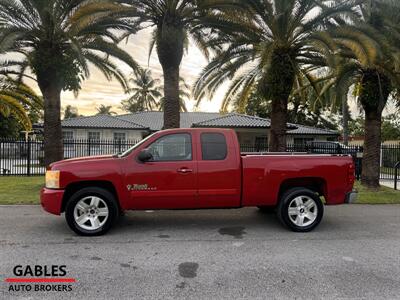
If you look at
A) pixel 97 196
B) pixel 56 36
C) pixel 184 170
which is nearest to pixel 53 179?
pixel 97 196

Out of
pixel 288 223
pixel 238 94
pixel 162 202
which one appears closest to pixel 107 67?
pixel 238 94

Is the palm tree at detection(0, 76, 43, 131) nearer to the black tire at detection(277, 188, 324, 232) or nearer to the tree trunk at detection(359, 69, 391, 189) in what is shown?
the black tire at detection(277, 188, 324, 232)

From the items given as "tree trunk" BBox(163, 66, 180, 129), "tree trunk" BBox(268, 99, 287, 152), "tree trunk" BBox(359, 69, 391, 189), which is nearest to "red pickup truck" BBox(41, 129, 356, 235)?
"tree trunk" BBox(268, 99, 287, 152)

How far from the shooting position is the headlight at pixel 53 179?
5801mm

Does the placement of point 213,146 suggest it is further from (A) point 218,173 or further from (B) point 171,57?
(B) point 171,57

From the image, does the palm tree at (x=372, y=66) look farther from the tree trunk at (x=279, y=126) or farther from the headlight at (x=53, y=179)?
the headlight at (x=53, y=179)

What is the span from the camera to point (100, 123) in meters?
29.8

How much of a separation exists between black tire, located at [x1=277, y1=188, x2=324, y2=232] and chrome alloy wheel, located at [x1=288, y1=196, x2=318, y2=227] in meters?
0.02

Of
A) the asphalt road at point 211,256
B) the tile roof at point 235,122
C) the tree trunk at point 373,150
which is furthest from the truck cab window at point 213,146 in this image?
the tile roof at point 235,122

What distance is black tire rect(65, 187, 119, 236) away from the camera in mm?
5809

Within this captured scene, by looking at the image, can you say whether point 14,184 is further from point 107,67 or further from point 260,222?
point 260,222

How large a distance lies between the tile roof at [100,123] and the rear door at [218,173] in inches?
919

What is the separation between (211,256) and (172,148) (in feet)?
6.98

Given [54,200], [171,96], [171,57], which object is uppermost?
[171,57]
